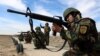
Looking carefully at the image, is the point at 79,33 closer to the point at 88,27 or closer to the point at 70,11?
the point at 88,27

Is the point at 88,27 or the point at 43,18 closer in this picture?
the point at 88,27

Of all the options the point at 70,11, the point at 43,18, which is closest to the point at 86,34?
the point at 70,11

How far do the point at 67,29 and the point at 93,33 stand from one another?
1.83ft

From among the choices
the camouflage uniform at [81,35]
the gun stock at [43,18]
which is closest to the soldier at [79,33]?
the camouflage uniform at [81,35]

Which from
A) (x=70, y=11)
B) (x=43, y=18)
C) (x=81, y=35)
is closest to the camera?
(x=81, y=35)

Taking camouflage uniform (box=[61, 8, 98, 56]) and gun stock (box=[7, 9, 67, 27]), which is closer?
camouflage uniform (box=[61, 8, 98, 56])

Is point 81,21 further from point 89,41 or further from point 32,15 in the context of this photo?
point 32,15

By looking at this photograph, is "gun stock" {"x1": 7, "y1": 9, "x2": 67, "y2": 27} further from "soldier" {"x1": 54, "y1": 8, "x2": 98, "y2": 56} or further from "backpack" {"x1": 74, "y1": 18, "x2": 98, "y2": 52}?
"backpack" {"x1": 74, "y1": 18, "x2": 98, "y2": 52}

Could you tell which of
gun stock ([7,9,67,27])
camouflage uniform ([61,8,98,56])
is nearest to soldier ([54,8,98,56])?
camouflage uniform ([61,8,98,56])

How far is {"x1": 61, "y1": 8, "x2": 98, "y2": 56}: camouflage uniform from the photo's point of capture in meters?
5.21

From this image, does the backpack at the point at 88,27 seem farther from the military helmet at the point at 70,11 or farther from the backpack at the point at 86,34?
the military helmet at the point at 70,11

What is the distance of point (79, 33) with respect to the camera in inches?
206

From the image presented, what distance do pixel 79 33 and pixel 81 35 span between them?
52 millimetres

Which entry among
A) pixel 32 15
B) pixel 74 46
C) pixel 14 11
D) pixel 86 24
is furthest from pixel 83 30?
pixel 14 11
